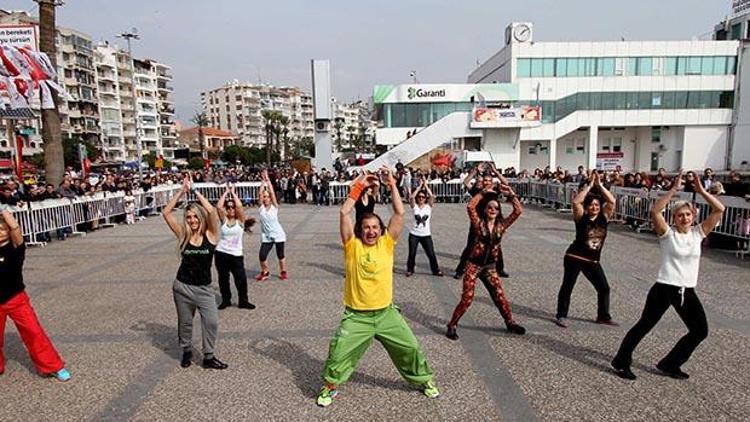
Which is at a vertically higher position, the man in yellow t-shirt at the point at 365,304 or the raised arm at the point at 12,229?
the raised arm at the point at 12,229

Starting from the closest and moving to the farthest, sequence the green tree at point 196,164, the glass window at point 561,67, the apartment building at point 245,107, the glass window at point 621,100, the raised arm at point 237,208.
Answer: the raised arm at point 237,208 < the glass window at point 621,100 < the glass window at point 561,67 < the green tree at point 196,164 < the apartment building at point 245,107

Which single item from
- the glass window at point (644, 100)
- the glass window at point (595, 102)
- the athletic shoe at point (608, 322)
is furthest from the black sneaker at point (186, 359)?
the glass window at point (644, 100)

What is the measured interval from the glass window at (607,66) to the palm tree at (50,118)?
41807 millimetres

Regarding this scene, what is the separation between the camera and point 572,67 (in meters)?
41.3

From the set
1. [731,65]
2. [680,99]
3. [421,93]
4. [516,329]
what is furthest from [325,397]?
[731,65]

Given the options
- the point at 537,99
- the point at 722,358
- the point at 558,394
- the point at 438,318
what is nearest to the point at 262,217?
the point at 438,318

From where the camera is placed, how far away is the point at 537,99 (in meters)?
41.0

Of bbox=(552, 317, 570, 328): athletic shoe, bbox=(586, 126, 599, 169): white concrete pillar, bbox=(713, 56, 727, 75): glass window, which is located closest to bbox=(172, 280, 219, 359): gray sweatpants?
bbox=(552, 317, 570, 328): athletic shoe

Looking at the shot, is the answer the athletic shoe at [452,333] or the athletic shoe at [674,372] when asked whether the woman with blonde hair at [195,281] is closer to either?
the athletic shoe at [452,333]

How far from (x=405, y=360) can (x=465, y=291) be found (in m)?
1.41

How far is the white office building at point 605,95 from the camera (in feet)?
131

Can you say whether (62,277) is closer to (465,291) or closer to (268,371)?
(268,371)

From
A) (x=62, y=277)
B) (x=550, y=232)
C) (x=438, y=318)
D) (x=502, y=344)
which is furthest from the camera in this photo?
(x=550, y=232)

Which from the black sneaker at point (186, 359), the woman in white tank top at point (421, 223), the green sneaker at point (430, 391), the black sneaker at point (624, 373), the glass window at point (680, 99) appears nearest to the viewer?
the green sneaker at point (430, 391)
